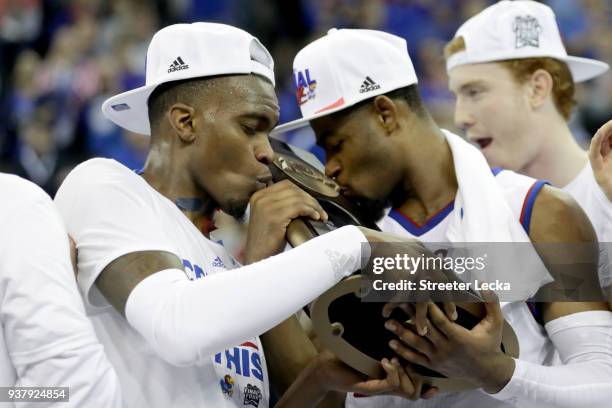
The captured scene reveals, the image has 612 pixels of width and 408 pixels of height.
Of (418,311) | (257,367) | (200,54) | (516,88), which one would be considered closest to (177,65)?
(200,54)

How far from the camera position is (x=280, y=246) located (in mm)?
2457

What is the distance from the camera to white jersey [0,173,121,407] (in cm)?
202

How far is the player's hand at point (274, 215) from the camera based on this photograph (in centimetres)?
246

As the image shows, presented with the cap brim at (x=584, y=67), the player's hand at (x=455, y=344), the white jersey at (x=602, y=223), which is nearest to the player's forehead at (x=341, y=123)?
the white jersey at (x=602, y=223)

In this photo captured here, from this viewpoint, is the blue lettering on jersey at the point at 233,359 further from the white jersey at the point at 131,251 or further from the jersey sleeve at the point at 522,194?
the jersey sleeve at the point at 522,194

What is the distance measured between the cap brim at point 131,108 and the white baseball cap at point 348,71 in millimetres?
506

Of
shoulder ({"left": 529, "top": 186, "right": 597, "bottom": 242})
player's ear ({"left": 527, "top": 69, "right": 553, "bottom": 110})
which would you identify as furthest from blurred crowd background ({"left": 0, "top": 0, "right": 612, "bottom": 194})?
shoulder ({"left": 529, "top": 186, "right": 597, "bottom": 242})

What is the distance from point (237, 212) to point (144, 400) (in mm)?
593

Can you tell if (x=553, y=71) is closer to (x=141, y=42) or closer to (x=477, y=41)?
(x=477, y=41)

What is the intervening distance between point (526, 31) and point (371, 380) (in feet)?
6.27

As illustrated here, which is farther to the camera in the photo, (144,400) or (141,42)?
(141,42)

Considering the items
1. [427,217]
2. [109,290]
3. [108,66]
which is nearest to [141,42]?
[108,66]

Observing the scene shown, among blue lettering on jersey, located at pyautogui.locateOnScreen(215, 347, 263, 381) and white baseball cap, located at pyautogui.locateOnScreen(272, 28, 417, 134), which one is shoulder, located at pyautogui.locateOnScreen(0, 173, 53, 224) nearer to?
blue lettering on jersey, located at pyautogui.locateOnScreen(215, 347, 263, 381)

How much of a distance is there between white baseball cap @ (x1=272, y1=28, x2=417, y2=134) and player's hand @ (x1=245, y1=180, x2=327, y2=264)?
0.51 metres
